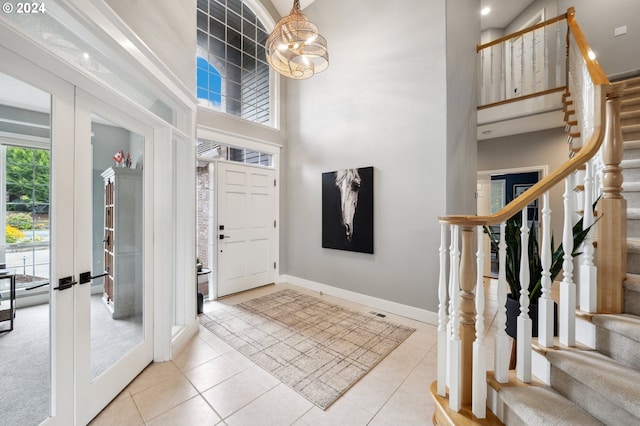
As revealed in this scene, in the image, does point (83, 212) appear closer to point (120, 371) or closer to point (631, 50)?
point (120, 371)

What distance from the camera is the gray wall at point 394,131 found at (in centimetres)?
305

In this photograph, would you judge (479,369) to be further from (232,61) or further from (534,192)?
(232,61)

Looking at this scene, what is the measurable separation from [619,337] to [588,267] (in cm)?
35

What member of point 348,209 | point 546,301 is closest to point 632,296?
point 546,301

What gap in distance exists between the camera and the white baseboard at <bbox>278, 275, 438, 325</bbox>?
3.07m

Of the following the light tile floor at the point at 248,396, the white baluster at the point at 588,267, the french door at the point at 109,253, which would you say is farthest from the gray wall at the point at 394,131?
the french door at the point at 109,253

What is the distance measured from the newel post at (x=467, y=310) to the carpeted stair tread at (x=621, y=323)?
0.61m

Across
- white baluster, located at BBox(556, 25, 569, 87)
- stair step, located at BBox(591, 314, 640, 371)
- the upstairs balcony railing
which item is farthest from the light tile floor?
white baluster, located at BBox(556, 25, 569, 87)

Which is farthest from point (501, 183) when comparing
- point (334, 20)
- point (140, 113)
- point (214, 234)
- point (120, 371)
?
point (120, 371)

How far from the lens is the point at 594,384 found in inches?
43.0

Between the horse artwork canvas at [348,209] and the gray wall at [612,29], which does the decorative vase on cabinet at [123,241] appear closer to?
the horse artwork canvas at [348,209]

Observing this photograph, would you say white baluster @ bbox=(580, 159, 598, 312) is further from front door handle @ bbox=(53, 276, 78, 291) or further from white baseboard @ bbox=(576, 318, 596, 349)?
front door handle @ bbox=(53, 276, 78, 291)

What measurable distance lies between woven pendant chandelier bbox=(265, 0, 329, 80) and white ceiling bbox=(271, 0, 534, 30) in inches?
108

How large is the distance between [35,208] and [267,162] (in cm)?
349
